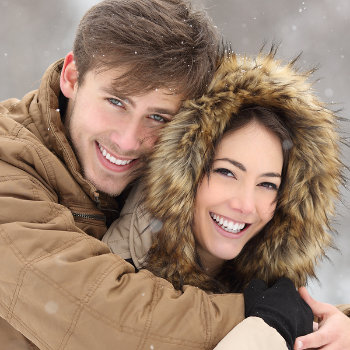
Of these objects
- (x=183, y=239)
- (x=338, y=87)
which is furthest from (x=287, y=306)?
(x=338, y=87)

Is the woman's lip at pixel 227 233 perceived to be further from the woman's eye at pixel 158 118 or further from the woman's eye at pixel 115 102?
the woman's eye at pixel 115 102

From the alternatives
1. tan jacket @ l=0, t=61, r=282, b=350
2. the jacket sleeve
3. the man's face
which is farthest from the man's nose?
the jacket sleeve

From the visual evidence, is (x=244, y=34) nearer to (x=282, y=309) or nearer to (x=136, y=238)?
(x=136, y=238)

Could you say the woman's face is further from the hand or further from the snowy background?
the snowy background

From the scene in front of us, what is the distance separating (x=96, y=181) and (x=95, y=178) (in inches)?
0.6

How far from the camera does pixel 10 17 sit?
10625 millimetres

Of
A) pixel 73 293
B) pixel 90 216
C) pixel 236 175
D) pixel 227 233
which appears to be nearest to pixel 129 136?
pixel 90 216

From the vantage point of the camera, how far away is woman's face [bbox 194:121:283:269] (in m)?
2.16

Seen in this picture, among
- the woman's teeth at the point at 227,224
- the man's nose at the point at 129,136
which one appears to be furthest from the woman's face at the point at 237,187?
the man's nose at the point at 129,136

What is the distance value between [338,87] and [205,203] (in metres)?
9.20

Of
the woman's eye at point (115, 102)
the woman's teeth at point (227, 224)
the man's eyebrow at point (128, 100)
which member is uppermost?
the man's eyebrow at point (128, 100)

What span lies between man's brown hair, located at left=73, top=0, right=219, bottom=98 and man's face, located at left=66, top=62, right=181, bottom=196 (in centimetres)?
5

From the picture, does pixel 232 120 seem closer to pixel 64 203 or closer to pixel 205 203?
pixel 205 203

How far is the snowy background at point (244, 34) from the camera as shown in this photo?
33.5 feet
